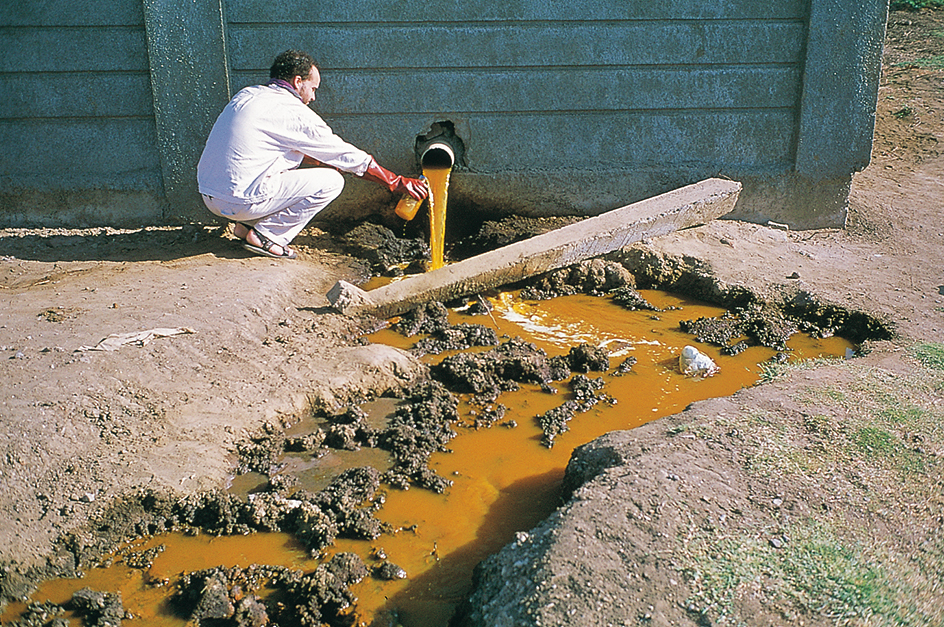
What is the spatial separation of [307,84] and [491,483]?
10.4ft

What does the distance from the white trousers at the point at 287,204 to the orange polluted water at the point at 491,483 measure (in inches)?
51.7

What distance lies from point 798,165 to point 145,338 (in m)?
4.81

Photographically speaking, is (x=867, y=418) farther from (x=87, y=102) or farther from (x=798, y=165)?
(x=87, y=102)

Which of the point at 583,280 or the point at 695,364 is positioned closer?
the point at 695,364

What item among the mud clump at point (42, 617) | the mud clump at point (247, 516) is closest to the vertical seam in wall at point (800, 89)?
the mud clump at point (247, 516)

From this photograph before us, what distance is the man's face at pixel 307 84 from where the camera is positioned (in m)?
5.21

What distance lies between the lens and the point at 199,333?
13.3 ft

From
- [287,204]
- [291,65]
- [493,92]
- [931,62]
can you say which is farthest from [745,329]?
[931,62]

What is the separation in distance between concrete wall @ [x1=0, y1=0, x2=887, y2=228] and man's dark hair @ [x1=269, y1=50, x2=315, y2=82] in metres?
0.47

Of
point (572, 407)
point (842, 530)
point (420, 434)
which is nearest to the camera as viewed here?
point (842, 530)

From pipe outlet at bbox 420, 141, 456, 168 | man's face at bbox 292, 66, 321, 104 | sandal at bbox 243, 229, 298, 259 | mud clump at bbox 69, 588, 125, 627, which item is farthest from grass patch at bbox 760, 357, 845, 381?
man's face at bbox 292, 66, 321, 104

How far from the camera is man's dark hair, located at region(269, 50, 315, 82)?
514 centimetres

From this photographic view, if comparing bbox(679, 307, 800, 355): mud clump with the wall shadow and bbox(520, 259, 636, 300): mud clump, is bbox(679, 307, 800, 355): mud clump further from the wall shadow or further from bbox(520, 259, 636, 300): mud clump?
the wall shadow

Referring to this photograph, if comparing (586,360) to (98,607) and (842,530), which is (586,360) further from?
(98,607)
